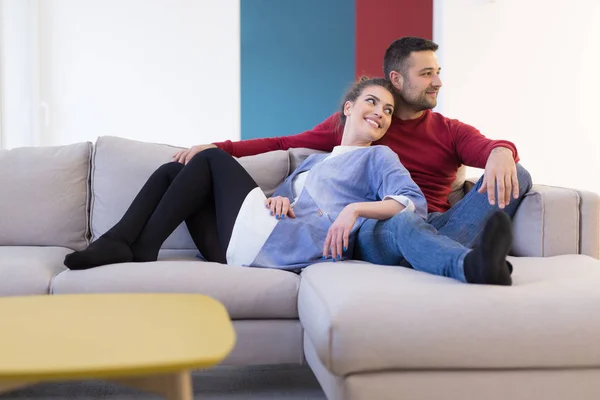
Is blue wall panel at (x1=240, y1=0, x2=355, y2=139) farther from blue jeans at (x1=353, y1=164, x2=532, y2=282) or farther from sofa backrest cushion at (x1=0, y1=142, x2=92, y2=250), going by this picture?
blue jeans at (x1=353, y1=164, x2=532, y2=282)

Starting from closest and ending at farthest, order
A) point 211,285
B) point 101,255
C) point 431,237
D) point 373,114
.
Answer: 1. point 431,237
2. point 211,285
3. point 101,255
4. point 373,114

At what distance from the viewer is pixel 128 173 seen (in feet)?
7.95

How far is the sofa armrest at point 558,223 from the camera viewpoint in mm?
2105

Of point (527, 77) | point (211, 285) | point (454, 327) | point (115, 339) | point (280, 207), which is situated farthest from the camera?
point (527, 77)

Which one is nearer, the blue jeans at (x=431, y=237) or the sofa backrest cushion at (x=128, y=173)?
the blue jeans at (x=431, y=237)

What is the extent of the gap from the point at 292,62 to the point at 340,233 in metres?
3.02

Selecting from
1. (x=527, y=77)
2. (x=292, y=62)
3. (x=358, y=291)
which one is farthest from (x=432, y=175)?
(x=527, y=77)

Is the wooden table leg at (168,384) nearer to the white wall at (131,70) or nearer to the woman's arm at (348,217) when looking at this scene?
the woman's arm at (348,217)

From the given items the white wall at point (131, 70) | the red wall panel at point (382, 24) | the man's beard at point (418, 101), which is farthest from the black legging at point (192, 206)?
the red wall panel at point (382, 24)

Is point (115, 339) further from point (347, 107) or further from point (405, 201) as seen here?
point (347, 107)

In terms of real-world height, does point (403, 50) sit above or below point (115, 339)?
above

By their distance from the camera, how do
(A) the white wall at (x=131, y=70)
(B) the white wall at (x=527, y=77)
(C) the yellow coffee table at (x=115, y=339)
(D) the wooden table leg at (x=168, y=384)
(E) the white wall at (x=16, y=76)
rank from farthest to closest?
(B) the white wall at (x=527, y=77) → (A) the white wall at (x=131, y=70) → (E) the white wall at (x=16, y=76) → (D) the wooden table leg at (x=168, y=384) → (C) the yellow coffee table at (x=115, y=339)

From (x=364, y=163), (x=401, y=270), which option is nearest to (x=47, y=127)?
(x=364, y=163)

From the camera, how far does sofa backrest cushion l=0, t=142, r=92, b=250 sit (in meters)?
2.40
